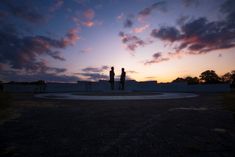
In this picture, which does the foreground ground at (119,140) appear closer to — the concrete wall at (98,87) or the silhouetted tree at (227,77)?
the concrete wall at (98,87)

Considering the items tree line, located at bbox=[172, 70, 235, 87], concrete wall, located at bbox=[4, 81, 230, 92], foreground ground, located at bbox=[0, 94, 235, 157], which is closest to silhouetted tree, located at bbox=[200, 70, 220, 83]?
tree line, located at bbox=[172, 70, 235, 87]

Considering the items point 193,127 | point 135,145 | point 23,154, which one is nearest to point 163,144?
point 135,145

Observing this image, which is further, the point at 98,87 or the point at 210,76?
the point at 210,76

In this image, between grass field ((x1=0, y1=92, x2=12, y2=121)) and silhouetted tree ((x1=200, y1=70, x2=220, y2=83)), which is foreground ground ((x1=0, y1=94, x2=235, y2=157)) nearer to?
grass field ((x1=0, y1=92, x2=12, y2=121))

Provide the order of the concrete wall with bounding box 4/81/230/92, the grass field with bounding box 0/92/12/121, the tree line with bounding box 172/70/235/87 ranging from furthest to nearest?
the tree line with bounding box 172/70/235/87 < the concrete wall with bounding box 4/81/230/92 < the grass field with bounding box 0/92/12/121

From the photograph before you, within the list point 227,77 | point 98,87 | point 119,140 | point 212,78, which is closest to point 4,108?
point 119,140

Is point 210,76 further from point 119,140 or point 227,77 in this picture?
point 119,140

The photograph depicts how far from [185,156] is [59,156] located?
7.71 ft

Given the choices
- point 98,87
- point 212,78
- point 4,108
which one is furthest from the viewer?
point 212,78

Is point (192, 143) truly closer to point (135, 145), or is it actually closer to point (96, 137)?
point (135, 145)

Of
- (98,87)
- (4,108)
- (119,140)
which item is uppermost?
(98,87)

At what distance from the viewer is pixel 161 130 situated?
4.88 metres

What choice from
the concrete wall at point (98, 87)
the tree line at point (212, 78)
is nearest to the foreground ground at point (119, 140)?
the concrete wall at point (98, 87)

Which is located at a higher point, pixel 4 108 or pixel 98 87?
pixel 98 87
